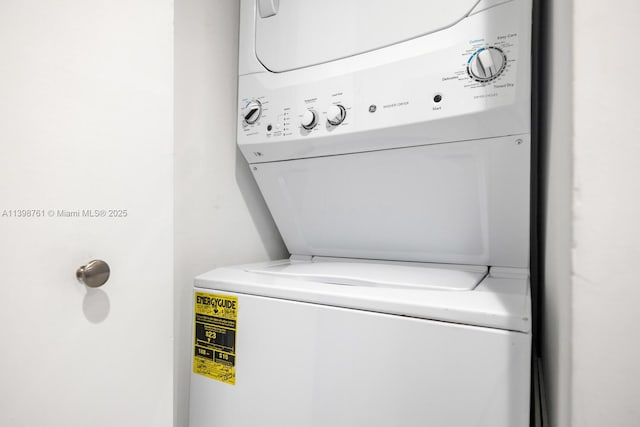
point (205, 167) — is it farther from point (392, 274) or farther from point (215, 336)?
point (392, 274)

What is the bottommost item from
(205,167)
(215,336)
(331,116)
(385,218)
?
(215,336)

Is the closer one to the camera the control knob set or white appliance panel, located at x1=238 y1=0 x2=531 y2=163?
white appliance panel, located at x1=238 y1=0 x2=531 y2=163

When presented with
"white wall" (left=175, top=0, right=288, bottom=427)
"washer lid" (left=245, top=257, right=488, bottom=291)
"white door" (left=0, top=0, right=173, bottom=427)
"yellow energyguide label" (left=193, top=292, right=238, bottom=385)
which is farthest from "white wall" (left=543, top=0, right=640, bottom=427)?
"white wall" (left=175, top=0, right=288, bottom=427)

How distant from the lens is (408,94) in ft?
2.88

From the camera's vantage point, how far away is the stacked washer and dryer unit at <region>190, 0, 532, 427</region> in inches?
25.8

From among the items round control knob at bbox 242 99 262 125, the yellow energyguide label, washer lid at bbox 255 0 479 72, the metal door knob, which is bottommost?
the yellow energyguide label

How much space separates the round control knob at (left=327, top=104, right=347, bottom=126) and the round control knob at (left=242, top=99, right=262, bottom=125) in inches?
10.6

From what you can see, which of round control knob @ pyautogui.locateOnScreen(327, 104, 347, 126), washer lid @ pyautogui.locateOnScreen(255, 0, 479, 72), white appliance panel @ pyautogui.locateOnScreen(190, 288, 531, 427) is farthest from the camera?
round control knob @ pyautogui.locateOnScreen(327, 104, 347, 126)

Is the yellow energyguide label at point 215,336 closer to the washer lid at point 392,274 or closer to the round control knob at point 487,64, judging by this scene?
the washer lid at point 392,274

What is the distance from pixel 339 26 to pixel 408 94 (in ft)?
Result: 0.98

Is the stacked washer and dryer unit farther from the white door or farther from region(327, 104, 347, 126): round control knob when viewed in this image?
the white door

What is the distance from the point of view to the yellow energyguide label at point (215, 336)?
905mm

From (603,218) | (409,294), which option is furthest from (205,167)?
(603,218)

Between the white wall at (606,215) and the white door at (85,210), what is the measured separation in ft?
2.73
